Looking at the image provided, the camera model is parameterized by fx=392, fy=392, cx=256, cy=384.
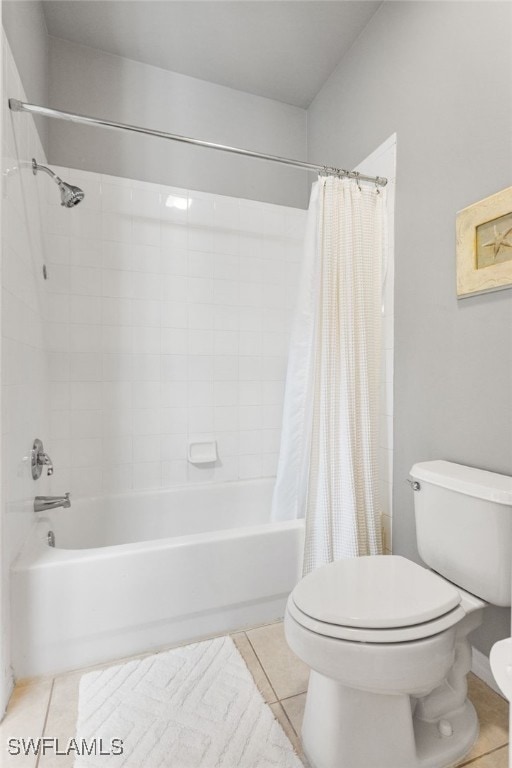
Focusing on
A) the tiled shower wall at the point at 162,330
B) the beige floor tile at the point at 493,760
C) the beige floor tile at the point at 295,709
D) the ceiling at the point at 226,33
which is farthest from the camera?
the tiled shower wall at the point at 162,330

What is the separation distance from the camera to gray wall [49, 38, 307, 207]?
201 cm

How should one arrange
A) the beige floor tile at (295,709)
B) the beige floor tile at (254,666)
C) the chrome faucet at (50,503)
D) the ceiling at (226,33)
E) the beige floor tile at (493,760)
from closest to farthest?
the beige floor tile at (493,760) < the beige floor tile at (295,709) < the beige floor tile at (254,666) < the chrome faucet at (50,503) < the ceiling at (226,33)

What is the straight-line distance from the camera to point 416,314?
5.32 ft

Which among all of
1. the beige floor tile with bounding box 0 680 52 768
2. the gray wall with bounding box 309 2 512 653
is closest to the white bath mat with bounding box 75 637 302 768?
the beige floor tile with bounding box 0 680 52 768

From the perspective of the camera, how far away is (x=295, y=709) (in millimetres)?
1214

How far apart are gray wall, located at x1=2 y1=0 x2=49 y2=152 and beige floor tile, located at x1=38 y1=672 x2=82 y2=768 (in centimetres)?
194

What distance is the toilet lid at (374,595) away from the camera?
3.12 ft

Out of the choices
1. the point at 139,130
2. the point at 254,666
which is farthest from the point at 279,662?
the point at 139,130

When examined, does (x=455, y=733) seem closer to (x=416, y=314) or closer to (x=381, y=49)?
(x=416, y=314)

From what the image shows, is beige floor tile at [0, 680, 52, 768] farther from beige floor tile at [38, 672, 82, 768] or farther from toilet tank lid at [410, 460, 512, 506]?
toilet tank lid at [410, 460, 512, 506]

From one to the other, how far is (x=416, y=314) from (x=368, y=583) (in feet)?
3.46

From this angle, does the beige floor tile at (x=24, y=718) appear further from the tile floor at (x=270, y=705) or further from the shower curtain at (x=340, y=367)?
the shower curtain at (x=340, y=367)

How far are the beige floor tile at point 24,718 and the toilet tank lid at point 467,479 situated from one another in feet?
4.59

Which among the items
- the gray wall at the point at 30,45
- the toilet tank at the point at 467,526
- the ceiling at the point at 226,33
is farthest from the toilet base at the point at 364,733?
the ceiling at the point at 226,33
